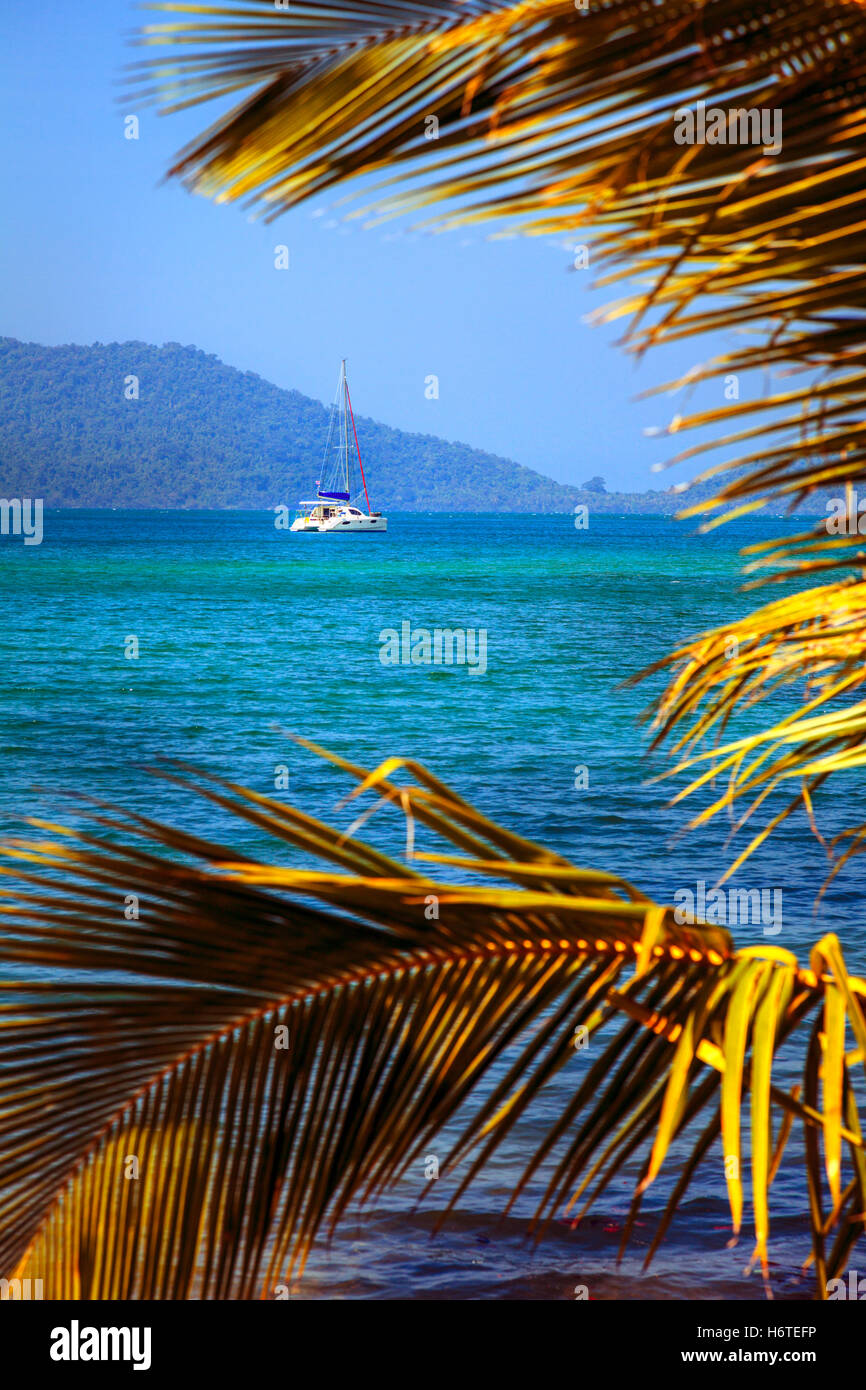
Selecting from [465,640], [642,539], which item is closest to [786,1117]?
[465,640]

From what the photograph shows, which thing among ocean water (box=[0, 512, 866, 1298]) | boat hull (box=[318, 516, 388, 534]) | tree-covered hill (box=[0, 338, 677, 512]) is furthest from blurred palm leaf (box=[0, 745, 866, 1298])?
tree-covered hill (box=[0, 338, 677, 512])

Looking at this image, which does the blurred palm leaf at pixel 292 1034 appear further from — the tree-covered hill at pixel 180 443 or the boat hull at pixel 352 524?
the tree-covered hill at pixel 180 443

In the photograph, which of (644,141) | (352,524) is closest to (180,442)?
(352,524)

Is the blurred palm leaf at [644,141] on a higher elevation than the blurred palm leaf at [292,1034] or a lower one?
higher

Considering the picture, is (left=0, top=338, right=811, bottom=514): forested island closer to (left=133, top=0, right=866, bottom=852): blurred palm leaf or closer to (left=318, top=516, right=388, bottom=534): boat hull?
(left=318, top=516, right=388, bottom=534): boat hull

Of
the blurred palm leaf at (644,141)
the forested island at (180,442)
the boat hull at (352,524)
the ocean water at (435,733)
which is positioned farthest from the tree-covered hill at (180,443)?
the blurred palm leaf at (644,141)

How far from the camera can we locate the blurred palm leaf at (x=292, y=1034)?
5.45ft

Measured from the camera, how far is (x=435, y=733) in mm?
24750

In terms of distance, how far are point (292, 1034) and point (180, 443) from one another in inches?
7394

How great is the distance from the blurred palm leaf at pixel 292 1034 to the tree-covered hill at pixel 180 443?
15809 centimetres

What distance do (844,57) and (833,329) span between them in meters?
0.35

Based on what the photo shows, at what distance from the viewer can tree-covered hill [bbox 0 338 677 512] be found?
166 meters

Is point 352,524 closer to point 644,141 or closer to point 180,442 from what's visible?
point 180,442

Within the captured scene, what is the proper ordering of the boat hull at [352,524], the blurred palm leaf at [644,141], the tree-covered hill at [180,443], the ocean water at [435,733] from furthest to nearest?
the tree-covered hill at [180,443] → the boat hull at [352,524] → the ocean water at [435,733] → the blurred palm leaf at [644,141]
